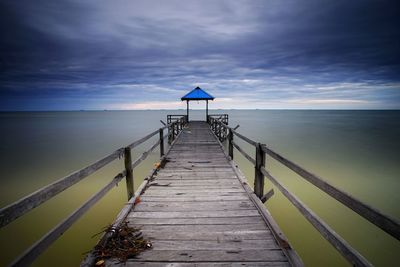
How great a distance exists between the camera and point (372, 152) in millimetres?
20047

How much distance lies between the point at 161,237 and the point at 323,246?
16.9ft

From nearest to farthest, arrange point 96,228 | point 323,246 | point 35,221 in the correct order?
point 323,246 → point 96,228 → point 35,221

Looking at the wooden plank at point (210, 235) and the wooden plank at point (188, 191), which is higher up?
the wooden plank at point (210, 235)

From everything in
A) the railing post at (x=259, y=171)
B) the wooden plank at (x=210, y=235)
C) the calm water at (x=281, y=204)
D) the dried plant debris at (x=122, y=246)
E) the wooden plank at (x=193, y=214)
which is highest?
the railing post at (x=259, y=171)

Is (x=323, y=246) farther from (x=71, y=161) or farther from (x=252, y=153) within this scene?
(x=71, y=161)

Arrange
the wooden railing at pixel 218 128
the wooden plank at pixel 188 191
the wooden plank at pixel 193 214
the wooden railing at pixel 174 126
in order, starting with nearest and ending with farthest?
the wooden plank at pixel 193 214, the wooden plank at pixel 188 191, the wooden railing at pixel 174 126, the wooden railing at pixel 218 128

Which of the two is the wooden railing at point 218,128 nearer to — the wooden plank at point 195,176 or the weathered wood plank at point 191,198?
the wooden plank at point 195,176

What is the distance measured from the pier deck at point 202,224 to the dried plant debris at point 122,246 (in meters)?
0.08

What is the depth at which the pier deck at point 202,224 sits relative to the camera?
259 cm

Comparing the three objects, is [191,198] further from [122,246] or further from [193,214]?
[122,246]

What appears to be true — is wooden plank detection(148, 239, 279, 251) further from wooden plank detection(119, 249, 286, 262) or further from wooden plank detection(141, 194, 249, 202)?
wooden plank detection(141, 194, 249, 202)

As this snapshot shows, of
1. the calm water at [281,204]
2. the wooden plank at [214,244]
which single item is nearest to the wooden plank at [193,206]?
the wooden plank at [214,244]

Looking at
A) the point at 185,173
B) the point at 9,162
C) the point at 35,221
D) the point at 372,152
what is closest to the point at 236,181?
the point at 185,173

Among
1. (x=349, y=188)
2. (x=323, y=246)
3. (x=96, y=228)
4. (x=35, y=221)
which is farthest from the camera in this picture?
(x=349, y=188)
